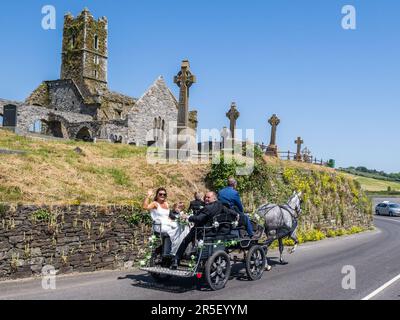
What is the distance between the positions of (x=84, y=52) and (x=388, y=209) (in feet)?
134

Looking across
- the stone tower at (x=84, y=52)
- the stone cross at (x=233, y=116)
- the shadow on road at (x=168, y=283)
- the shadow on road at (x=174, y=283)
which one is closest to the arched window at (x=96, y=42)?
the stone tower at (x=84, y=52)

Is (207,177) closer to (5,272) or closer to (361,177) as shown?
(5,272)

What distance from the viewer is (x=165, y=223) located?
9359mm

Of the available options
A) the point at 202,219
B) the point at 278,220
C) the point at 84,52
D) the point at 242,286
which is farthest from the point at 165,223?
the point at 84,52

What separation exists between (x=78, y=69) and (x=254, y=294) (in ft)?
166

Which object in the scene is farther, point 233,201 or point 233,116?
point 233,116

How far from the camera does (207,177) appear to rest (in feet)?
62.1

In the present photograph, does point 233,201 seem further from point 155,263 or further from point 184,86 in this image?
point 184,86

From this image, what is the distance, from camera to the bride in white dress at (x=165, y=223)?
930cm

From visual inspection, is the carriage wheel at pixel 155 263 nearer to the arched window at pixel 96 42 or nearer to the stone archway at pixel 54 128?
the stone archway at pixel 54 128

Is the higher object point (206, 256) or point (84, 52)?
point (84, 52)

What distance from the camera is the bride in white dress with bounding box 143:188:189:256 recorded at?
9.30 meters

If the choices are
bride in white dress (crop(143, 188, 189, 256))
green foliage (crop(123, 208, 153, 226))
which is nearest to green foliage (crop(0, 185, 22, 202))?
green foliage (crop(123, 208, 153, 226))

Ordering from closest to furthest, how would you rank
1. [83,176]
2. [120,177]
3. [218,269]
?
[218,269], [83,176], [120,177]
